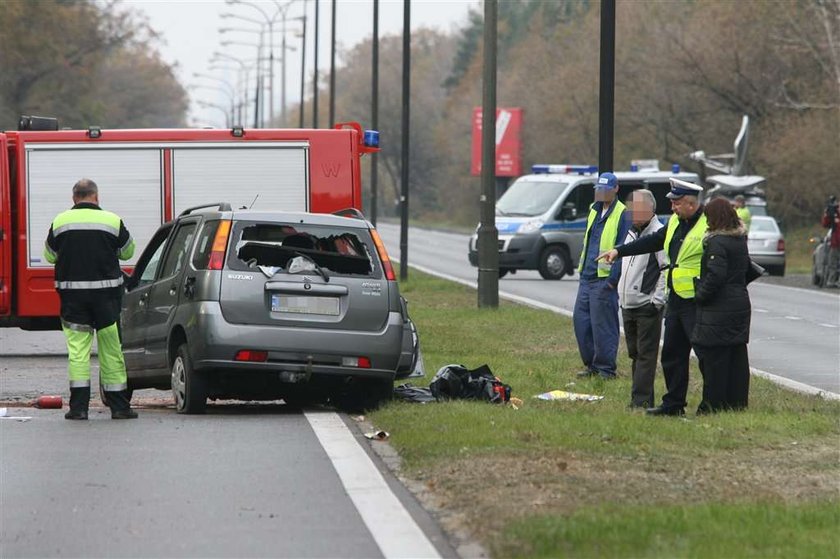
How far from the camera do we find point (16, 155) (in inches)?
766

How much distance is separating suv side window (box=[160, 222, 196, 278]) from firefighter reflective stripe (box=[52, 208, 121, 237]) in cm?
69

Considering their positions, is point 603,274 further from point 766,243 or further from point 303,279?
point 766,243

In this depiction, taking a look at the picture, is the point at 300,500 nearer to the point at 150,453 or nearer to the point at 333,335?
the point at 150,453

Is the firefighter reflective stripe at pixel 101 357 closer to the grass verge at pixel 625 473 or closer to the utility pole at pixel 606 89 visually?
the grass verge at pixel 625 473

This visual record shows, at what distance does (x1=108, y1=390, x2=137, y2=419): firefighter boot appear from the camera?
12.2 metres

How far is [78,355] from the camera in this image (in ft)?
39.7

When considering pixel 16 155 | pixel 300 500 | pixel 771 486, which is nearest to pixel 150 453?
pixel 300 500

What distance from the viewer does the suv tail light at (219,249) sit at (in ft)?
39.7

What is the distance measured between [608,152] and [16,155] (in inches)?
261

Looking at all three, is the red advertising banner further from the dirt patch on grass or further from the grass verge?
the dirt patch on grass

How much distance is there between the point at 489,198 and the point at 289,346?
43.4ft

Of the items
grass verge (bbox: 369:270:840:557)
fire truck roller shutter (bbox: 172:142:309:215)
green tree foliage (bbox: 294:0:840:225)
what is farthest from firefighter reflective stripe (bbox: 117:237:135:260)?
green tree foliage (bbox: 294:0:840:225)

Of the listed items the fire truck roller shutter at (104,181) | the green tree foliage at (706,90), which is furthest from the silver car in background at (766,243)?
the fire truck roller shutter at (104,181)

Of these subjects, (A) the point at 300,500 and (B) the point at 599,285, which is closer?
(A) the point at 300,500
